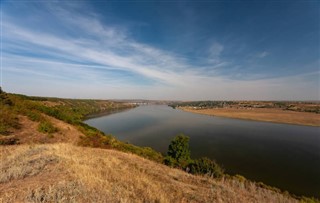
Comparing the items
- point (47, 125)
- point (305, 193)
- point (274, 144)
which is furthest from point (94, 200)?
point (274, 144)

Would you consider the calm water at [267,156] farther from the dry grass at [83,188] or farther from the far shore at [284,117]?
the far shore at [284,117]

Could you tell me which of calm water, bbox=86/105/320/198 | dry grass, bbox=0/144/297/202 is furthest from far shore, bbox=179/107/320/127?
dry grass, bbox=0/144/297/202

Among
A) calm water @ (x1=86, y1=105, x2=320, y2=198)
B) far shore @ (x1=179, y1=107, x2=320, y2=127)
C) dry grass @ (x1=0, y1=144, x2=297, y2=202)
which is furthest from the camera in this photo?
far shore @ (x1=179, y1=107, x2=320, y2=127)

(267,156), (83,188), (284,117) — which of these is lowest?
(267,156)

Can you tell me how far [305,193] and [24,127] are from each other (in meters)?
32.4

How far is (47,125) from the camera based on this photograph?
17.2 metres

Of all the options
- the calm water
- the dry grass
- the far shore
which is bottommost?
the calm water

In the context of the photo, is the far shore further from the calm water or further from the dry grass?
the dry grass

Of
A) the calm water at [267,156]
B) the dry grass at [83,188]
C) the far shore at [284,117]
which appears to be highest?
the dry grass at [83,188]

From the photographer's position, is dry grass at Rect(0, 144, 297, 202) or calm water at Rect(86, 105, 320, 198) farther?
calm water at Rect(86, 105, 320, 198)

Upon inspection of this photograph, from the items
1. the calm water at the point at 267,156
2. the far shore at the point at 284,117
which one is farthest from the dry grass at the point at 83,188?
the far shore at the point at 284,117

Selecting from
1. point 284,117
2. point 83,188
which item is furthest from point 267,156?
point 284,117

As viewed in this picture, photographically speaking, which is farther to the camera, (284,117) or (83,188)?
(284,117)

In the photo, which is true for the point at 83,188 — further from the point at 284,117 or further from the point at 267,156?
the point at 284,117
